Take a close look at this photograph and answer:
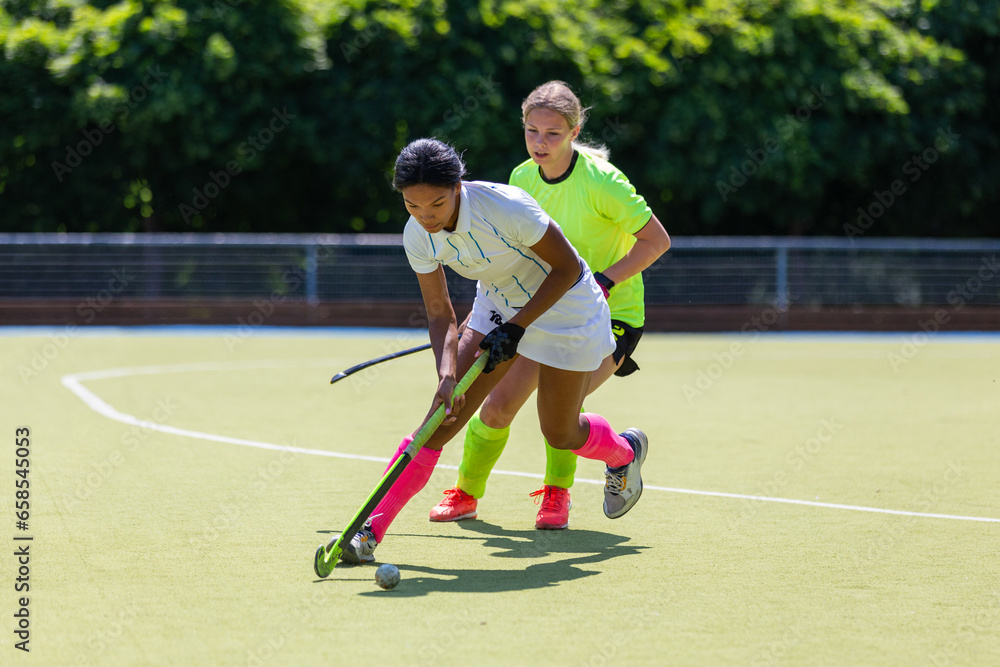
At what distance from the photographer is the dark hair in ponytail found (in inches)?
161

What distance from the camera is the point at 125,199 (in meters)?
17.3

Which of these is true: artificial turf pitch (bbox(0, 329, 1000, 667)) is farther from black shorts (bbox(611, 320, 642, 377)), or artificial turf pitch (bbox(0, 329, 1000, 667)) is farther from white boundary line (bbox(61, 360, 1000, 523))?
black shorts (bbox(611, 320, 642, 377))

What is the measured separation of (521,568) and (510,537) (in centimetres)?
55

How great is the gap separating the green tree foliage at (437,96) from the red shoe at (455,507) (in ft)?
36.1

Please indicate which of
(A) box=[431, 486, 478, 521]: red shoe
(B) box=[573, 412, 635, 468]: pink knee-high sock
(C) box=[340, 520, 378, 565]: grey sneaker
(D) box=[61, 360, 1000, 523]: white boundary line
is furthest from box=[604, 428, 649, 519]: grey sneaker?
(C) box=[340, 520, 378, 565]: grey sneaker

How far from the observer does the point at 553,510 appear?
5.08 meters

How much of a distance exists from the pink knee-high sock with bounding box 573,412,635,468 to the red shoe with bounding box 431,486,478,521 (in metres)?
0.54

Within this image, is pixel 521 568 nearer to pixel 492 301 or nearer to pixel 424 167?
pixel 492 301

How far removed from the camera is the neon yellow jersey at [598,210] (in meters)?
5.17

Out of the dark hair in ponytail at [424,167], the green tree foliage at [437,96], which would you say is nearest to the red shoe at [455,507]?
the dark hair in ponytail at [424,167]

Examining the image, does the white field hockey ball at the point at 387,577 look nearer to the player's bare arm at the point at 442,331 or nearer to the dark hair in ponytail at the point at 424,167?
the player's bare arm at the point at 442,331

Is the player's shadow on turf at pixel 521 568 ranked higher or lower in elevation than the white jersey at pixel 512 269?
lower

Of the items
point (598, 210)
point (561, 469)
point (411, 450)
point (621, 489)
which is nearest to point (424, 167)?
point (411, 450)

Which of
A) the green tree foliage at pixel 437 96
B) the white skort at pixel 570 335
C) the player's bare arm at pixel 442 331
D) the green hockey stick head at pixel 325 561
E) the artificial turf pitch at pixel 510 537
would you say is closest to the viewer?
the artificial turf pitch at pixel 510 537
